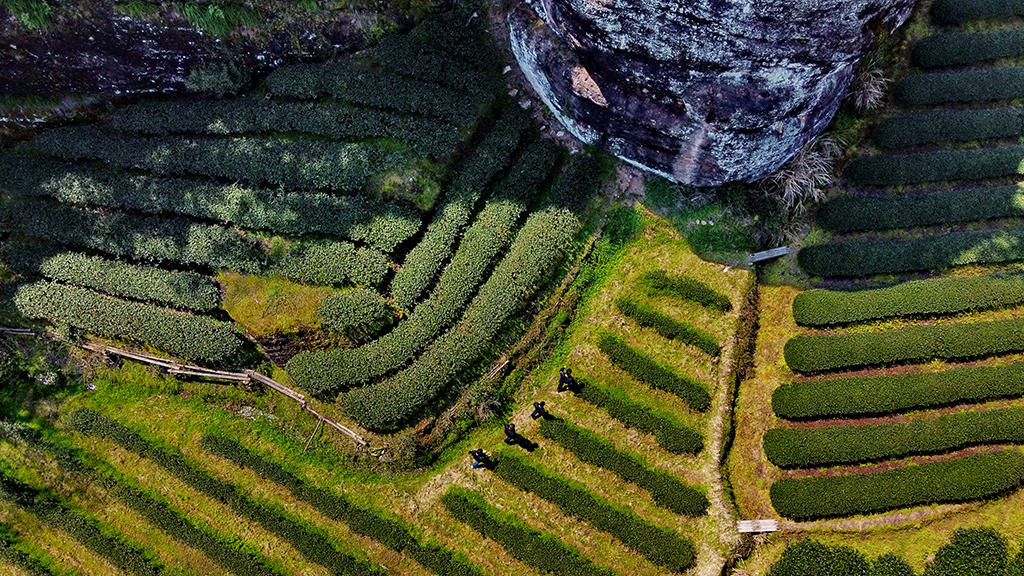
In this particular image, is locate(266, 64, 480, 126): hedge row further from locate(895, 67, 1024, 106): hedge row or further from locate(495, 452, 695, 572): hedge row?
locate(895, 67, 1024, 106): hedge row

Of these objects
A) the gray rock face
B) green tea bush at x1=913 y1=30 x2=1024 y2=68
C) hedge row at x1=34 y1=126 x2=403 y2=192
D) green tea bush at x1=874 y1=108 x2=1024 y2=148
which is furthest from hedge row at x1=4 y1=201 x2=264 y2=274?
green tea bush at x1=913 y1=30 x2=1024 y2=68

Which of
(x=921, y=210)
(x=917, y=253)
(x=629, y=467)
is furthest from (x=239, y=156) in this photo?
(x=921, y=210)

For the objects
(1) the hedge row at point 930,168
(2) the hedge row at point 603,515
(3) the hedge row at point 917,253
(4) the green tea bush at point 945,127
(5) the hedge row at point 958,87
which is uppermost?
(5) the hedge row at point 958,87

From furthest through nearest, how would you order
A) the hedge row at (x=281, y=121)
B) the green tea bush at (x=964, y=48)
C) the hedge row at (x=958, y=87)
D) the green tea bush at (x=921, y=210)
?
the green tea bush at (x=964, y=48) → the hedge row at (x=958, y=87) → the hedge row at (x=281, y=121) → the green tea bush at (x=921, y=210)

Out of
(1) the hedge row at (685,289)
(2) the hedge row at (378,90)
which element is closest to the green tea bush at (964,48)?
(1) the hedge row at (685,289)

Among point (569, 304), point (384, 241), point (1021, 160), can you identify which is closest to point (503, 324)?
point (569, 304)

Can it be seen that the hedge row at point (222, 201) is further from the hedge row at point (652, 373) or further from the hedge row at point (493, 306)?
the hedge row at point (652, 373)

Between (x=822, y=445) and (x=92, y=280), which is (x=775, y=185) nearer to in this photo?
(x=822, y=445)
